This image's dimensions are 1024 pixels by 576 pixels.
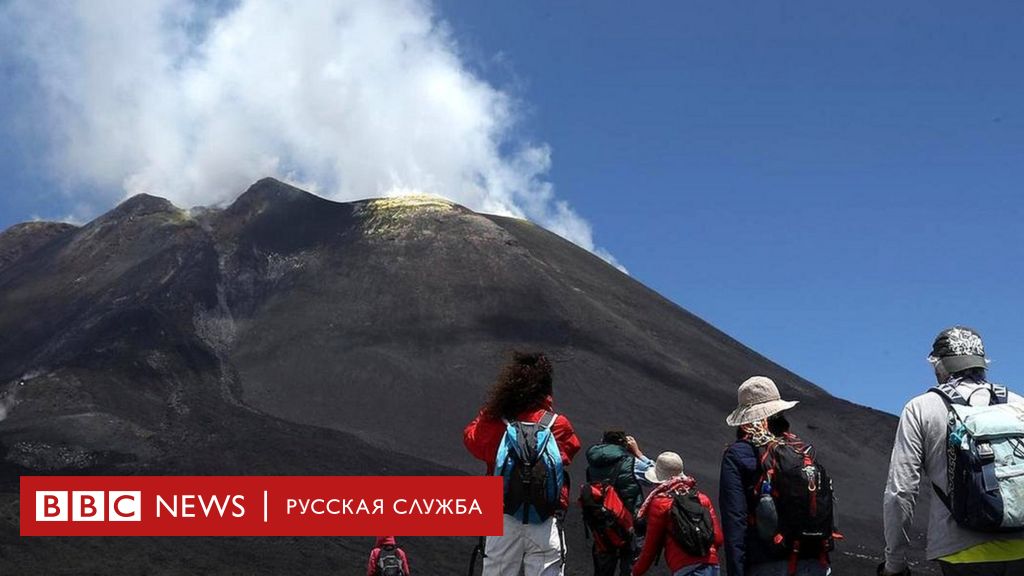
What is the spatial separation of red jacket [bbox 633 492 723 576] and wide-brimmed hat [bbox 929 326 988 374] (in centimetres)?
123

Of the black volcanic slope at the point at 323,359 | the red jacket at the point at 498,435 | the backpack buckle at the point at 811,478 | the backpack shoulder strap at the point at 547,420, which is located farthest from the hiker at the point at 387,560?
the black volcanic slope at the point at 323,359

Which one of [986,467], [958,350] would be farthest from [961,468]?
[958,350]

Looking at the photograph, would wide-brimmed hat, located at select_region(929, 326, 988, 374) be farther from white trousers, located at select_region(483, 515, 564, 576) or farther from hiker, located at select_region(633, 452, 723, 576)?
white trousers, located at select_region(483, 515, 564, 576)

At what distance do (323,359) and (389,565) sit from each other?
6445 cm

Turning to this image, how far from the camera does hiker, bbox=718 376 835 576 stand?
13.0ft

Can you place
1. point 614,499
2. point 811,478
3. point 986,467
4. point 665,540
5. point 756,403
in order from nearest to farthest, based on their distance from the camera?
point 986,467 → point 811,478 → point 756,403 → point 665,540 → point 614,499

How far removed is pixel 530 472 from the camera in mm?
4535

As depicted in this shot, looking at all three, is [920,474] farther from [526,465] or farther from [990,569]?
[526,465]

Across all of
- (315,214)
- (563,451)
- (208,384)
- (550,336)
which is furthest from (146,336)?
(563,451)

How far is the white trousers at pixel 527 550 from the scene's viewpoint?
458 cm

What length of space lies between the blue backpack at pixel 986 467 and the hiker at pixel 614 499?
2.83 meters

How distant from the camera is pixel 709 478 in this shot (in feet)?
176

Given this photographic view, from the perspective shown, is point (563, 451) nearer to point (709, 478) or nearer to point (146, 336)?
point (709, 478)

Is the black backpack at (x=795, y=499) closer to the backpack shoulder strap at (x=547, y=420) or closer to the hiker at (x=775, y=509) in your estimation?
the hiker at (x=775, y=509)
